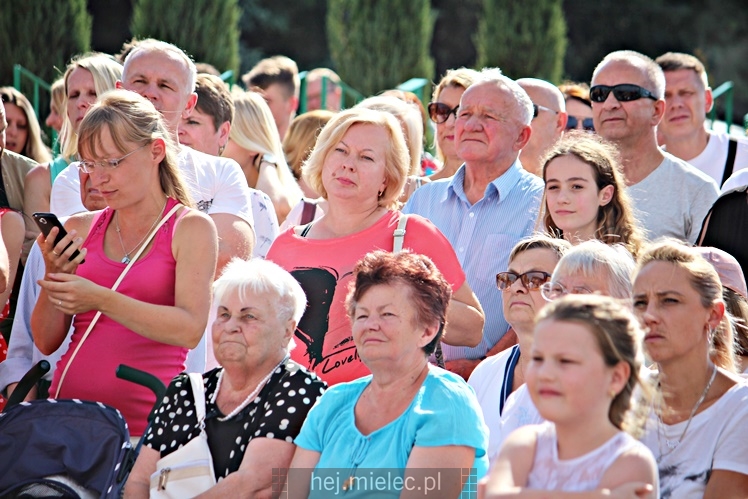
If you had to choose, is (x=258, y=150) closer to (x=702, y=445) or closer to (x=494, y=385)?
(x=494, y=385)

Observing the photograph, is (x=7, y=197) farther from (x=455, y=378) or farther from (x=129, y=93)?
(x=455, y=378)

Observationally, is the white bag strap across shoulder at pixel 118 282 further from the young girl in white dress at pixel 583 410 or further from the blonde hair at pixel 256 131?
the blonde hair at pixel 256 131

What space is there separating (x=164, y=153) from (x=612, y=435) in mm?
2106

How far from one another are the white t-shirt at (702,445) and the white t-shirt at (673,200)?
177 cm

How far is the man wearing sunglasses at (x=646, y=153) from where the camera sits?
16.5 feet

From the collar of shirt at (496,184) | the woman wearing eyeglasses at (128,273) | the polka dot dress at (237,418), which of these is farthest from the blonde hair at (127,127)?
the collar of shirt at (496,184)

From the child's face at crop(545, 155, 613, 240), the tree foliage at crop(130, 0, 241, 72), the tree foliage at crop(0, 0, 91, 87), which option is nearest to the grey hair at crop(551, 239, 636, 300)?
the child's face at crop(545, 155, 613, 240)

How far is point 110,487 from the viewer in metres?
3.48

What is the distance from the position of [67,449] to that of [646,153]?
3.12 metres

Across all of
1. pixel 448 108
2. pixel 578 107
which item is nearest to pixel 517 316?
pixel 448 108

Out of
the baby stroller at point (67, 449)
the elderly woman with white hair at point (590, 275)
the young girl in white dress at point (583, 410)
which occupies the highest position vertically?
the elderly woman with white hair at point (590, 275)

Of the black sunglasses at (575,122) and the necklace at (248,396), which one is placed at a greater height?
the black sunglasses at (575,122)

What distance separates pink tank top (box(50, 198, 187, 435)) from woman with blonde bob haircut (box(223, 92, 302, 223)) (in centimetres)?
206

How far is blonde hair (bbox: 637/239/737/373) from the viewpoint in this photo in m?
3.39
